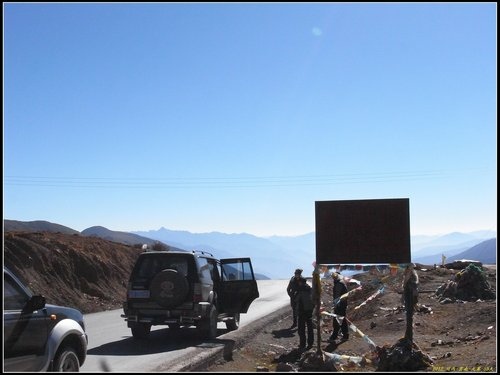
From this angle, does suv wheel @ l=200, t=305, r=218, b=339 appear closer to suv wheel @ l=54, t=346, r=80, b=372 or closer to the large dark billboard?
the large dark billboard

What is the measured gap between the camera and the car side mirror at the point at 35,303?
7.06 m

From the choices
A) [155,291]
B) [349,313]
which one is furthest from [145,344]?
[349,313]

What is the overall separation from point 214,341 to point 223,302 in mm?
1554

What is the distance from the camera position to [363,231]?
1043cm

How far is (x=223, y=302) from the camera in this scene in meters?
15.1

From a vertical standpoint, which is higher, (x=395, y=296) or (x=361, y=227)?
(x=361, y=227)

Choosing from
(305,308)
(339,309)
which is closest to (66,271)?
(339,309)

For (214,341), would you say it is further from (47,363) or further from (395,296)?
(395,296)

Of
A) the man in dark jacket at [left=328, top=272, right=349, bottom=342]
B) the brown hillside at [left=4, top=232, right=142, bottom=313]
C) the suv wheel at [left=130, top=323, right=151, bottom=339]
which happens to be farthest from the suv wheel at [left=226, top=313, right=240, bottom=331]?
the brown hillside at [left=4, top=232, right=142, bottom=313]

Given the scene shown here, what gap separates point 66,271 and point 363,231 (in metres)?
22.2

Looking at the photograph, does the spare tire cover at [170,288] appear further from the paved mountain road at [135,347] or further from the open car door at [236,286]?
the open car door at [236,286]

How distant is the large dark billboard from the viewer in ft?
33.8

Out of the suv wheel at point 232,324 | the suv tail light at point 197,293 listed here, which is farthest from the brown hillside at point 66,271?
the suv tail light at point 197,293

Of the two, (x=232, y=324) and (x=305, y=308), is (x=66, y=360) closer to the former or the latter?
(x=305, y=308)
